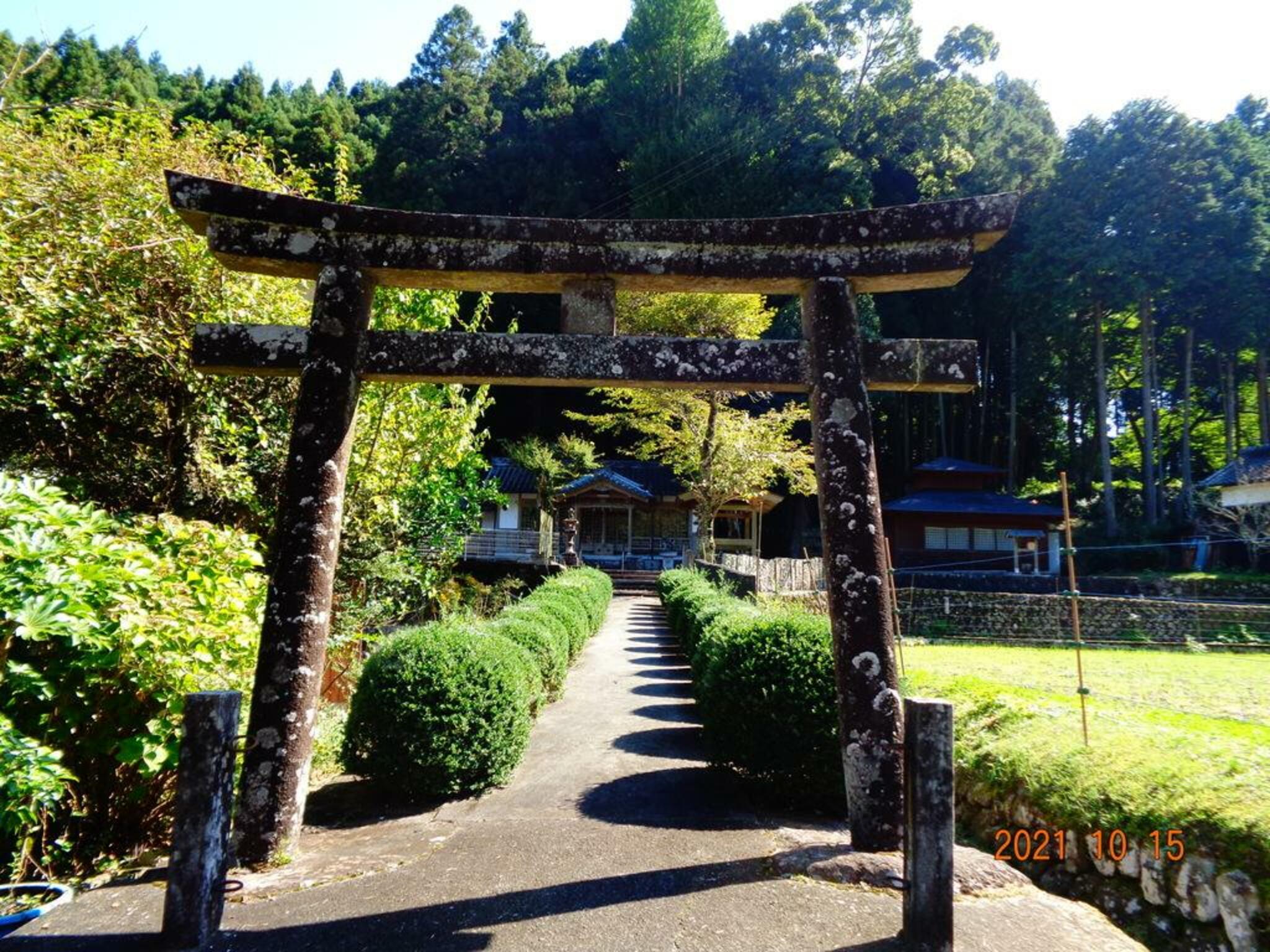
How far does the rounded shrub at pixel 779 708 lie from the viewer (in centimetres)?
508

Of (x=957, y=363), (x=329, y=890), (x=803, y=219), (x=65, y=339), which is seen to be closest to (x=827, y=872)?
(x=329, y=890)

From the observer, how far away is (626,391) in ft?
84.0

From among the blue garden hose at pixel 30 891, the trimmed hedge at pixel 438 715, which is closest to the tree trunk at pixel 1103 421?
the trimmed hedge at pixel 438 715

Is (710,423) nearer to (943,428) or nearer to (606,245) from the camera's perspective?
(606,245)

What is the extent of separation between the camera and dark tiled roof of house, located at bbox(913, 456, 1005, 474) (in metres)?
31.9

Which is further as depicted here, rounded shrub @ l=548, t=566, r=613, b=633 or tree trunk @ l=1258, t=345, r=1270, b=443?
tree trunk @ l=1258, t=345, r=1270, b=443

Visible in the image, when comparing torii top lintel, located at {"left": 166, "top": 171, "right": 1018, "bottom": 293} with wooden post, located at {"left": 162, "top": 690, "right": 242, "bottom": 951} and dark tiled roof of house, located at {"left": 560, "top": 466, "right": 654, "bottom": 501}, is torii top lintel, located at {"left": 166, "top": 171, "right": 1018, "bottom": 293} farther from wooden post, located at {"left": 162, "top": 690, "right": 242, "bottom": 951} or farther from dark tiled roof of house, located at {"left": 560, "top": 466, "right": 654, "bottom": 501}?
dark tiled roof of house, located at {"left": 560, "top": 466, "right": 654, "bottom": 501}

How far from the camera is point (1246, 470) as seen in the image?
83.9ft

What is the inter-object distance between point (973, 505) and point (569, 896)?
29.3 meters

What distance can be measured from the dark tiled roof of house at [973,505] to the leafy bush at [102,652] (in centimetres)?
2750

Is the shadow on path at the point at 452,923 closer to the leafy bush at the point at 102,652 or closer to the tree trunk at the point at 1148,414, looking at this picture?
the leafy bush at the point at 102,652

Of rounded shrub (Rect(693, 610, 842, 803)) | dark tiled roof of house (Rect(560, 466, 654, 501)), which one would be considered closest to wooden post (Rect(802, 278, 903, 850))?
rounded shrub (Rect(693, 610, 842, 803))

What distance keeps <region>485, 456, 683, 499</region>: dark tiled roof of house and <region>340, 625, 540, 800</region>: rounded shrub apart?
24.0 meters

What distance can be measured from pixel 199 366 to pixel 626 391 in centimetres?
2149
